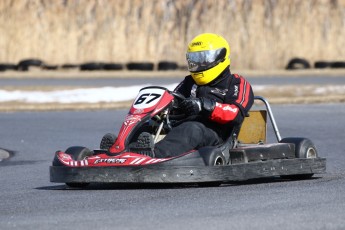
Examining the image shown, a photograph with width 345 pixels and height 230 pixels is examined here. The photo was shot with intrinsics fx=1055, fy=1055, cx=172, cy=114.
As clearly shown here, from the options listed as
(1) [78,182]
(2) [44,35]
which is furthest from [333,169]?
(2) [44,35]

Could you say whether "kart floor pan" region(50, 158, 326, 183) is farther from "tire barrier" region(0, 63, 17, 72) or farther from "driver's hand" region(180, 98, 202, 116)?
"tire barrier" region(0, 63, 17, 72)

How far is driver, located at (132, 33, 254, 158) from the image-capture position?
8.06 m

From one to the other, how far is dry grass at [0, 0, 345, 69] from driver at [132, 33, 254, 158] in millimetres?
24920

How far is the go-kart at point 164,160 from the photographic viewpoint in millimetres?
7781

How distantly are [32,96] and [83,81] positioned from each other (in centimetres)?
502

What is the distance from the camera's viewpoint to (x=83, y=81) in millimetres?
25938

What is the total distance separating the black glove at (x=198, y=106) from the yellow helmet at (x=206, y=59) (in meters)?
0.44

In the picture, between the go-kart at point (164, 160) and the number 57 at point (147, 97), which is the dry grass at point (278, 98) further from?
the number 57 at point (147, 97)

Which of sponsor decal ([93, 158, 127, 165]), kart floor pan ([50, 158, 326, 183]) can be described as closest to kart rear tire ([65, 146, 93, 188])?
kart floor pan ([50, 158, 326, 183])

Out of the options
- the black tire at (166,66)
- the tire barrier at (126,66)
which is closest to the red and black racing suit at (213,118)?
the black tire at (166,66)

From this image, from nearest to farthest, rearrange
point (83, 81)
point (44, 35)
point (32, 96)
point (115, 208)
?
point (115, 208), point (32, 96), point (83, 81), point (44, 35)

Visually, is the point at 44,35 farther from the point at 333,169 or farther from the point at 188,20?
the point at 333,169

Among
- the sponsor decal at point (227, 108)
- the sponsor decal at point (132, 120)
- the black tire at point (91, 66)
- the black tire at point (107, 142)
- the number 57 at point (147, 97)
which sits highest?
the number 57 at point (147, 97)

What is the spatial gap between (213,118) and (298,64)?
24.8 metres
